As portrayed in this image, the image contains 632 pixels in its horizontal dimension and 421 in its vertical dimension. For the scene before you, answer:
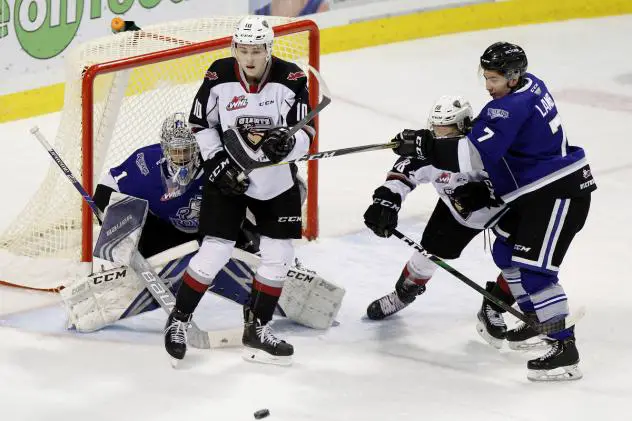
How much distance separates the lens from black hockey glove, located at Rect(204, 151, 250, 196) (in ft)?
13.4

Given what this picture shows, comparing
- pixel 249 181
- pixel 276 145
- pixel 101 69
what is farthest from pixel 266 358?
pixel 101 69

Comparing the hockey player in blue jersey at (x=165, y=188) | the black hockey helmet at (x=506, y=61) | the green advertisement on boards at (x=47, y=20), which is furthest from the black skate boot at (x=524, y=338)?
the green advertisement on boards at (x=47, y=20)

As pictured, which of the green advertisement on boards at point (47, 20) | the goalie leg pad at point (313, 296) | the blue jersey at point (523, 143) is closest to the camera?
the blue jersey at point (523, 143)

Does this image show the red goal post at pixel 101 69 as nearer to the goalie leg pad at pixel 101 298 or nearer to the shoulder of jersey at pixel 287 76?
the goalie leg pad at pixel 101 298

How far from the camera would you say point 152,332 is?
4449mm

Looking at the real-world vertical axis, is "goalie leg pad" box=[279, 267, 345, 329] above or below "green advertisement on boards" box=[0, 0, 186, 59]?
below

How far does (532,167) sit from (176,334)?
116cm

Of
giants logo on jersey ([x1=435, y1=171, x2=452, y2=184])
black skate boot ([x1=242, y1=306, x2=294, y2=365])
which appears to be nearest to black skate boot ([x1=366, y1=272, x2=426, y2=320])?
giants logo on jersey ([x1=435, y1=171, x2=452, y2=184])

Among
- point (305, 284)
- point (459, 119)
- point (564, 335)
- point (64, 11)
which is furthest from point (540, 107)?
point (64, 11)

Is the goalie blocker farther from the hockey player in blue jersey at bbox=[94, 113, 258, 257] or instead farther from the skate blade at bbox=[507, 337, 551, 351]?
the skate blade at bbox=[507, 337, 551, 351]

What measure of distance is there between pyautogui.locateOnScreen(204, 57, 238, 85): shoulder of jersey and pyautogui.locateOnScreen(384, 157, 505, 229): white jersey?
0.63 metres

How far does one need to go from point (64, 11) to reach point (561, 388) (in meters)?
3.36

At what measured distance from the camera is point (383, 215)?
431 centimetres

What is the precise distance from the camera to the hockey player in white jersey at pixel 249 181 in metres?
4.14
